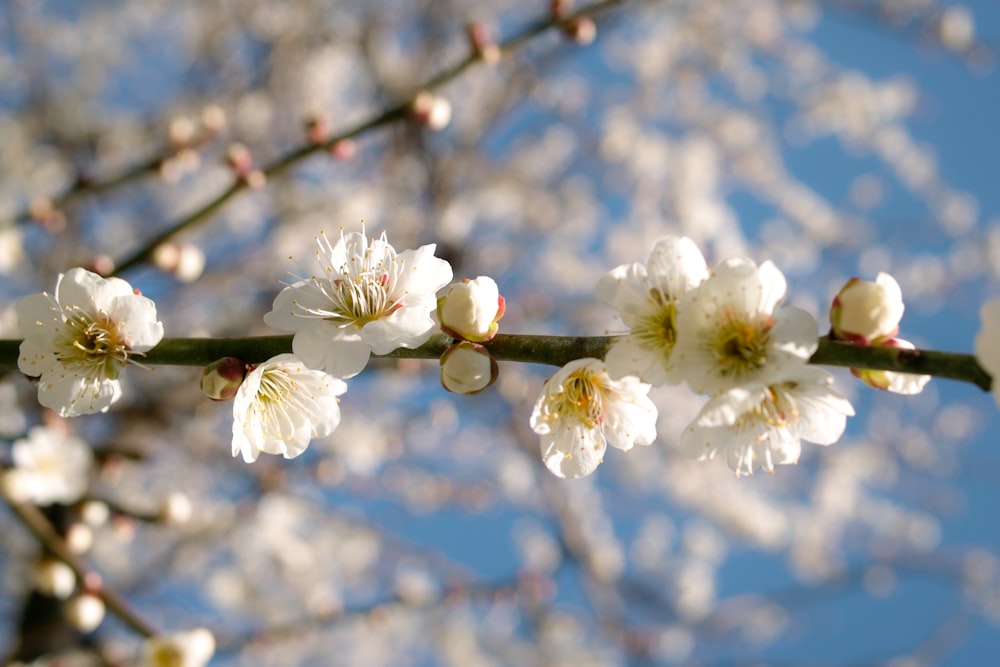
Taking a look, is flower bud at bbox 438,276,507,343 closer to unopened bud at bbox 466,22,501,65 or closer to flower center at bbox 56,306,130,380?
flower center at bbox 56,306,130,380

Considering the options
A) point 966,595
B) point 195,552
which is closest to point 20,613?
point 195,552

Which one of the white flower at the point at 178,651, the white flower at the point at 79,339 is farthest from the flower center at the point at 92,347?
the white flower at the point at 178,651

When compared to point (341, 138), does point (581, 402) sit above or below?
below

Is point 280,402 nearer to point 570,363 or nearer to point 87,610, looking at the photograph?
point 570,363

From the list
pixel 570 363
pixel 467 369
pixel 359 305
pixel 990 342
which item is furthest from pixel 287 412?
pixel 990 342

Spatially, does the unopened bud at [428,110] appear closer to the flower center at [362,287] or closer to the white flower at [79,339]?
the flower center at [362,287]

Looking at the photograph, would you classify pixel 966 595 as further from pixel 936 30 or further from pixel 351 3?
pixel 351 3

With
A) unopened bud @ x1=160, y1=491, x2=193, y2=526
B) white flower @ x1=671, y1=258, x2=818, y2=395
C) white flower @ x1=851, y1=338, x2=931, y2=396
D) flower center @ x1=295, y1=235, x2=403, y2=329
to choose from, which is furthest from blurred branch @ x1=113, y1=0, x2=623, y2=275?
white flower @ x1=851, y1=338, x2=931, y2=396
